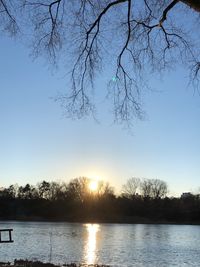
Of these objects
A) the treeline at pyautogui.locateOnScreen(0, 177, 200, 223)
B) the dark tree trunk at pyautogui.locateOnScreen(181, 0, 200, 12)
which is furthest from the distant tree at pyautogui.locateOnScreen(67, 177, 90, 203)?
the dark tree trunk at pyautogui.locateOnScreen(181, 0, 200, 12)

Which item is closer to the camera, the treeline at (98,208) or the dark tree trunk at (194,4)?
the dark tree trunk at (194,4)

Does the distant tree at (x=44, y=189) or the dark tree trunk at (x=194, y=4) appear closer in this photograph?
the dark tree trunk at (x=194, y=4)

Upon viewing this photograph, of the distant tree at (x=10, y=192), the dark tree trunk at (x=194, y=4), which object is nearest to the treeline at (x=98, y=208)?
the distant tree at (x=10, y=192)

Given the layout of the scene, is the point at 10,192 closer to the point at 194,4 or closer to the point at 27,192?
the point at 27,192

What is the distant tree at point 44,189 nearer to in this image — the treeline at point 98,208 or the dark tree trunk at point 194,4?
the treeline at point 98,208

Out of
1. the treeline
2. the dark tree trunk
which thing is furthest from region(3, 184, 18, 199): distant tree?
the dark tree trunk

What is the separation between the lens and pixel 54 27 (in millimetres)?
10992

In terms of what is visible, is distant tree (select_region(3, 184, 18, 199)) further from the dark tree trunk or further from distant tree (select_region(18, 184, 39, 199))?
A: the dark tree trunk

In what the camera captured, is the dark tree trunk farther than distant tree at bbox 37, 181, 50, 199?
No

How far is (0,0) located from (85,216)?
13497 cm

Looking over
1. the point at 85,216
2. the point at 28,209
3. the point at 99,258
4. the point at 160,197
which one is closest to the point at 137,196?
the point at 160,197

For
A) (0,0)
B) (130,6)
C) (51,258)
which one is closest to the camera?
(0,0)

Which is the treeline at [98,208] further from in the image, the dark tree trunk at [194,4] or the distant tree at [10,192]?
the dark tree trunk at [194,4]

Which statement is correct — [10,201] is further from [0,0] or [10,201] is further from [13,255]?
[0,0]
